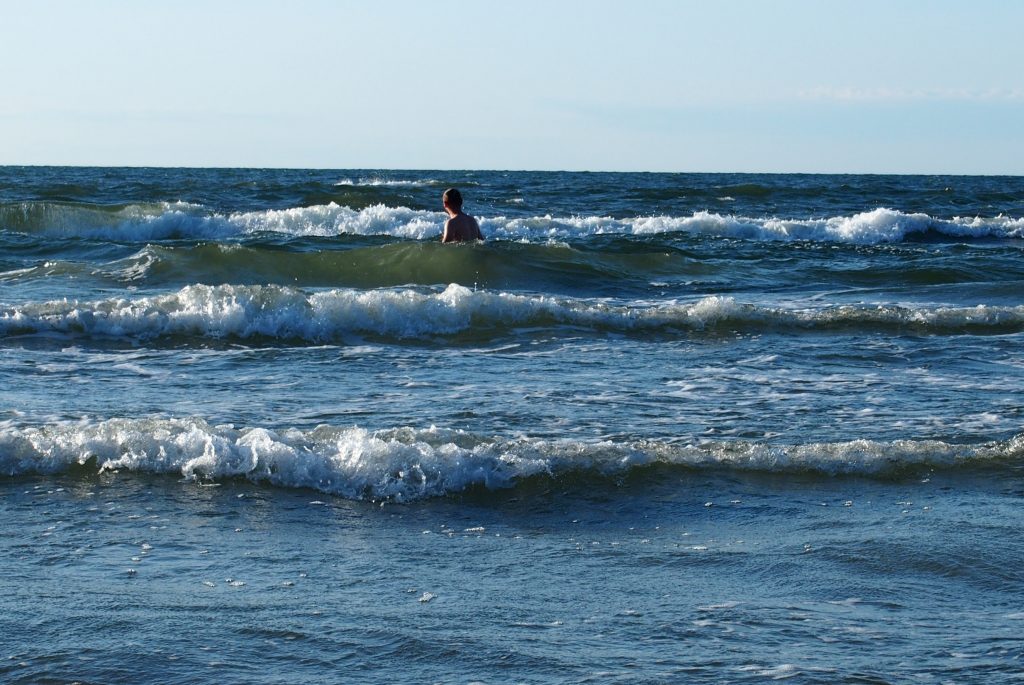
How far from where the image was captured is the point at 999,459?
6270 mm

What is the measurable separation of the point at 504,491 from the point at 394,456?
1.81 feet

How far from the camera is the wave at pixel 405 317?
11.0m

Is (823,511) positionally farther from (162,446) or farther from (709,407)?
(162,446)

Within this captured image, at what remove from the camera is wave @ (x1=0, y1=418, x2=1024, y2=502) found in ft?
19.1

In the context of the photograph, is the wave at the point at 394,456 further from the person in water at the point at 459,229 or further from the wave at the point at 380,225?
the wave at the point at 380,225

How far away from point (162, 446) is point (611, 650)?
3.06 meters

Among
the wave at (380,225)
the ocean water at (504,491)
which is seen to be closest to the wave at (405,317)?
the ocean water at (504,491)

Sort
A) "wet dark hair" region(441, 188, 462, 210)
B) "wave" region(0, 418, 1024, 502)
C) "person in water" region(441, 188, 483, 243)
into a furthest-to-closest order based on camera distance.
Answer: "person in water" region(441, 188, 483, 243) → "wet dark hair" region(441, 188, 462, 210) → "wave" region(0, 418, 1024, 502)

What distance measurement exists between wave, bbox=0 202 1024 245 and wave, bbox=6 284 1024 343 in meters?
10.0

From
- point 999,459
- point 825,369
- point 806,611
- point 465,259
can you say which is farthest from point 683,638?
point 465,259

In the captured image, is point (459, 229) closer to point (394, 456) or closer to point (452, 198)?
point (452, 198)

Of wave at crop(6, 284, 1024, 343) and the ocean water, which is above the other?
wave at crop(6, 284, 1024, 343)

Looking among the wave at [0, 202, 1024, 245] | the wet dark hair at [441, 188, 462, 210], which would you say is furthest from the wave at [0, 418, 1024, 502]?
the wave at [0, 202, 1024, 245]

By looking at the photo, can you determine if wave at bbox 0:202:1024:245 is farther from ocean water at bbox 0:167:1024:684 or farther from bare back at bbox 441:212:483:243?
ocean water at bbox 0:167:1024:684
